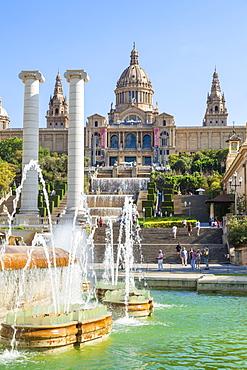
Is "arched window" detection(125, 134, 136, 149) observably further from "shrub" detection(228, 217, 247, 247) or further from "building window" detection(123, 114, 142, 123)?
"shrub" detection(228, 217, 247, 247)

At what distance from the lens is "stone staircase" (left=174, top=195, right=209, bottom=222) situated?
53.2 meters

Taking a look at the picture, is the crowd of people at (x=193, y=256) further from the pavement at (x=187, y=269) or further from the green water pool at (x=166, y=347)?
the green water pool at (x=166, y=347)

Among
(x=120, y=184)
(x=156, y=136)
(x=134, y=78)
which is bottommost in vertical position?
(x=120, y=184)

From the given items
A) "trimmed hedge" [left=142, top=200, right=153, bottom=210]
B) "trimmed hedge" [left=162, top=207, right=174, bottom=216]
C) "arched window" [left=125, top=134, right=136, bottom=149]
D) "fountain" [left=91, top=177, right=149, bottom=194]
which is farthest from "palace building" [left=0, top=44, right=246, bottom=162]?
"trimmed hedge" [left=162, top=207, right=174, bottom=216]

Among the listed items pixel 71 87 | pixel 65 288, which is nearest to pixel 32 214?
pixel 71 87

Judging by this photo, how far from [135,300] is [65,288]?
2.16 metres

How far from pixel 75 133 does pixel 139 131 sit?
8947cm

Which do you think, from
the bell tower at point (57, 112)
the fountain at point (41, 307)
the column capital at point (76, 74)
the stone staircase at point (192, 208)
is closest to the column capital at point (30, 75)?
the column capital at point (76, 74)

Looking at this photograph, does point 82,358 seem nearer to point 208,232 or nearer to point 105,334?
point 105,334

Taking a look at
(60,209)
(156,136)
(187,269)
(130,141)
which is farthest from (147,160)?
(187,269)

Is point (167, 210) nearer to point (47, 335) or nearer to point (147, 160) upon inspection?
point (47, 335)

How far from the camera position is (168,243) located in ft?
110

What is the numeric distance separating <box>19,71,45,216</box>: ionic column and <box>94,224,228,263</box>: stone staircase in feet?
16.7

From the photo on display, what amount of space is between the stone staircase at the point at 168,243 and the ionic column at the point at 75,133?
357 cm
